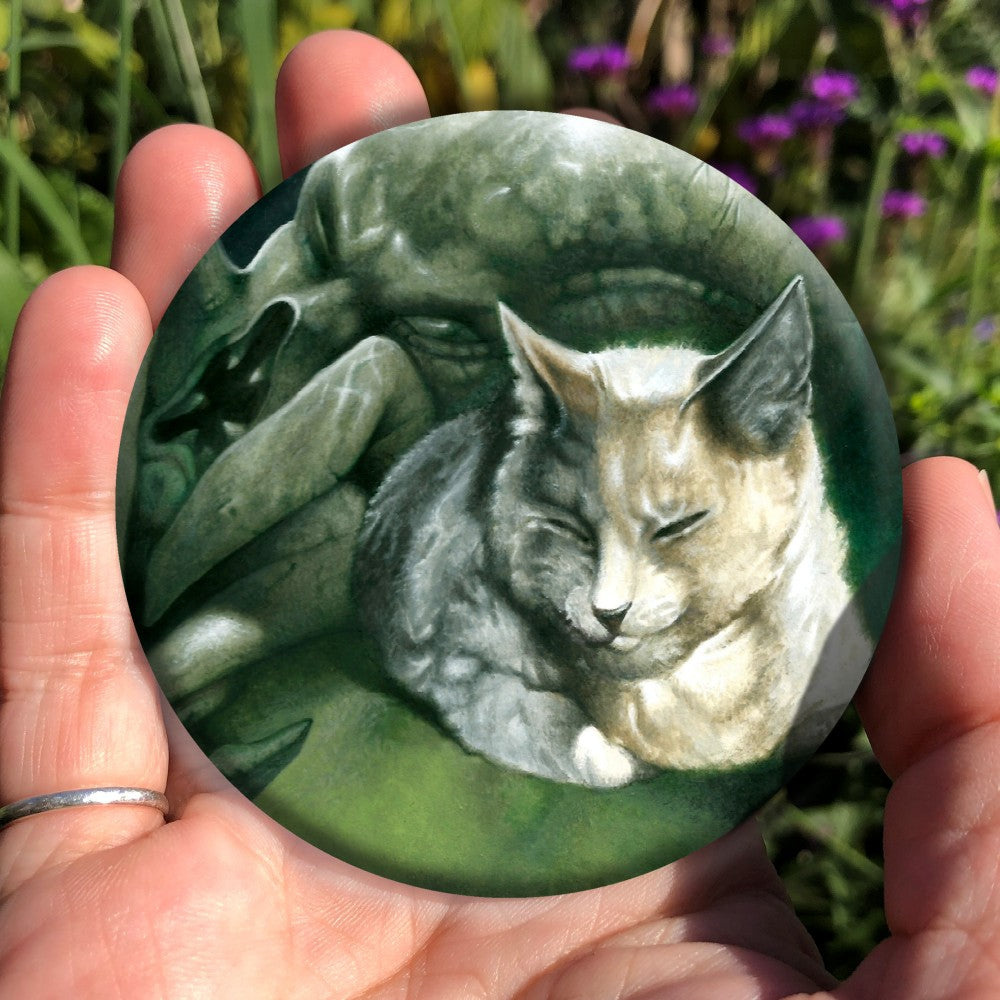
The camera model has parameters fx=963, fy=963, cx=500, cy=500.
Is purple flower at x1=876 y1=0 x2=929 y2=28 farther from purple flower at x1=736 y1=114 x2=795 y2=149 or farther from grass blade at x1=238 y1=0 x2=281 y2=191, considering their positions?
grass blade at x1=238 y1=0 x2=281 y2=191

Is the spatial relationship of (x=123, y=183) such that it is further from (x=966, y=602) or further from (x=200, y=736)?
(x=966, y=602)

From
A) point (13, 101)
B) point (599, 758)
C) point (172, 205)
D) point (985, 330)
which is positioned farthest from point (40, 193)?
point (985, 330)

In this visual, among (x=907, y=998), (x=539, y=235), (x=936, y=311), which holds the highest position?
(x=539, y=235)

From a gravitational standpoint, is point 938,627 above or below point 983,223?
below

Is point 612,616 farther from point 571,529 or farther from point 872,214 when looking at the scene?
point 872,214

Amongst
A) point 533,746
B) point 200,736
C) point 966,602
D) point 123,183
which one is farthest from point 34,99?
point 966,602

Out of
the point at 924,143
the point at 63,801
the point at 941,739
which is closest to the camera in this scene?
the point at 941,739

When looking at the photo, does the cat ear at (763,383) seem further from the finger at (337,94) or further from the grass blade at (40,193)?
the grass blade at (40,193)
